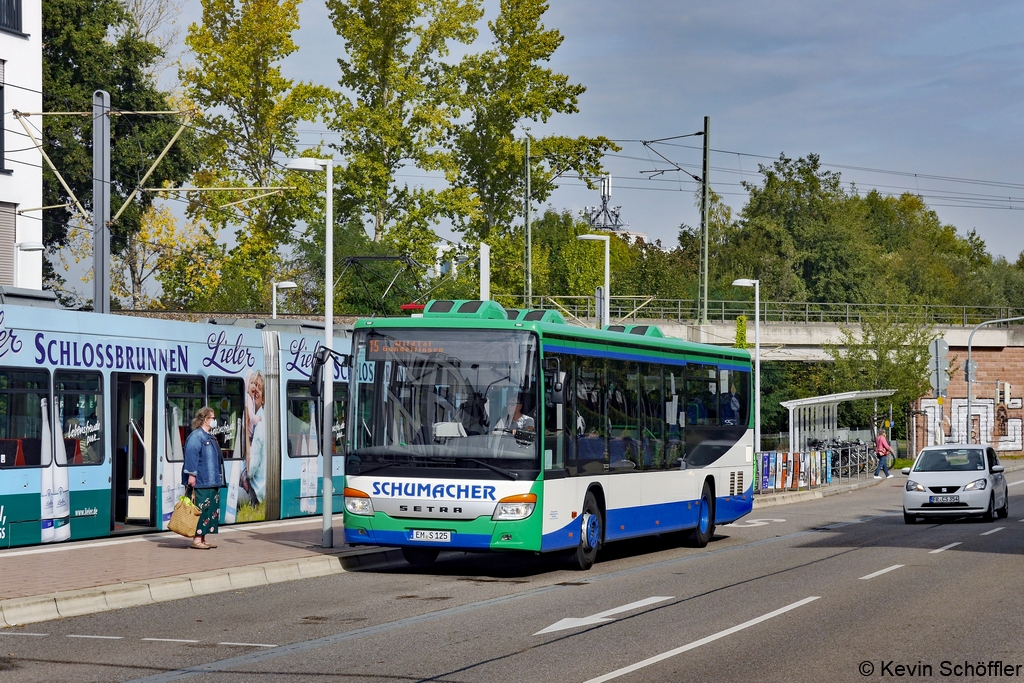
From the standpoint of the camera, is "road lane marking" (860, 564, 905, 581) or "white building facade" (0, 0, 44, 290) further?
"white building facade" (0, 0, 44, 290)

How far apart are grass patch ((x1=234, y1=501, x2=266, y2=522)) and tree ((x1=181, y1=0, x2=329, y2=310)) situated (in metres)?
24.7

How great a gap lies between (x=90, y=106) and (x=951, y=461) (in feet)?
131

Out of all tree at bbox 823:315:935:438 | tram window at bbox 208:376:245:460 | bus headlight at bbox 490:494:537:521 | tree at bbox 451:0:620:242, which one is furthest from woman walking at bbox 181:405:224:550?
tree at bbox 823:315:935:438

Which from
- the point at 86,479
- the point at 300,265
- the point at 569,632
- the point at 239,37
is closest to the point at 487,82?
the point at 239,37

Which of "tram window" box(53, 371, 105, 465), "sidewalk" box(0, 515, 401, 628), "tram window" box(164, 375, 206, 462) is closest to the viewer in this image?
"sidewalk" box(0, 515, 401, 628)

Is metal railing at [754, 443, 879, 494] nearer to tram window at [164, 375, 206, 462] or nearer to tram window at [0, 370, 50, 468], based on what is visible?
tram window at [164, 375, 206, 462]

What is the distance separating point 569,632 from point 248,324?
46.2 feet

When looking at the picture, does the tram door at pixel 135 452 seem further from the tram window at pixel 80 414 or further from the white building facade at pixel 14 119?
the white building facade at pixel 14 119

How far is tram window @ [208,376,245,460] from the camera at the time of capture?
21.4m

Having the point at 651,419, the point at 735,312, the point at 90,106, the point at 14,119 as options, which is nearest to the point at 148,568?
the point at 651,419

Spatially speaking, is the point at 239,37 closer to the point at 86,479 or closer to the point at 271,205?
the point at 271,205

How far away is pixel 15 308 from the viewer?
1708 cm

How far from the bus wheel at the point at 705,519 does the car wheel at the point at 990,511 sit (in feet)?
24.7

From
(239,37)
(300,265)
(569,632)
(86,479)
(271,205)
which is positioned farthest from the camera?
(300,265)
